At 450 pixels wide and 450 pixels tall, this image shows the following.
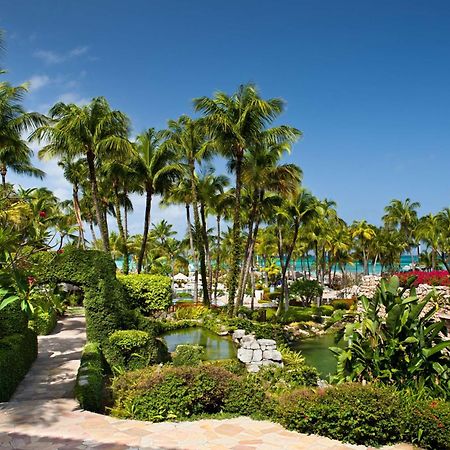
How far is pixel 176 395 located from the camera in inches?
369

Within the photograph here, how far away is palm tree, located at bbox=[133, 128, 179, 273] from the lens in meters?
28.5

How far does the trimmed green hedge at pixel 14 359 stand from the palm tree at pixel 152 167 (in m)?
14.7

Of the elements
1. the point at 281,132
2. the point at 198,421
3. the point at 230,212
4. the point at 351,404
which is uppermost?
the point at 281,132

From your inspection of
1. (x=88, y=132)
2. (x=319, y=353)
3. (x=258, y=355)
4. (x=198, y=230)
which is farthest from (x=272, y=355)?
(x=198, y=230)

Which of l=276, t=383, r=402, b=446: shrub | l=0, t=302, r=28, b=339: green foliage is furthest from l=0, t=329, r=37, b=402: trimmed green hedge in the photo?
l=276, t=383, r=402, b=446: shrub

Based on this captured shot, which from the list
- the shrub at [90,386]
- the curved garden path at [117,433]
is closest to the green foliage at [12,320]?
the shrub at [90,386]

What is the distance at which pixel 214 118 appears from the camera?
78.2 feet

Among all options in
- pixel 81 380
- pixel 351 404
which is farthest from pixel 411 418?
pixel 81 380

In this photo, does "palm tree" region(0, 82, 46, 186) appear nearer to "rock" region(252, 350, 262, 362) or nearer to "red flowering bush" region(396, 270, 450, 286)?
"rock" region(252, 350, 262, 362)

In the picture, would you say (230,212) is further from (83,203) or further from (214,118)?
(83,203)

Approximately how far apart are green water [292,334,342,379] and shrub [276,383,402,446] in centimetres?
873

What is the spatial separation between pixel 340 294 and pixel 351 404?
152ft

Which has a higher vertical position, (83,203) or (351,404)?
(83,203)

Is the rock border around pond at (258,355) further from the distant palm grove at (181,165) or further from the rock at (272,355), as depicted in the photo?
the distant palm grove at (181,165)
